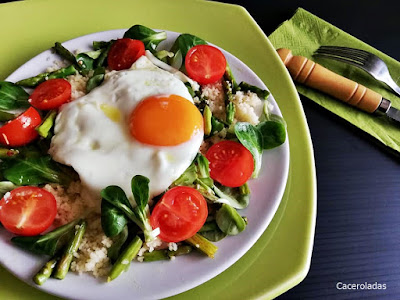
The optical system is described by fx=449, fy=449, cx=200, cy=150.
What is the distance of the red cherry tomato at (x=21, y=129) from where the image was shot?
2.41m

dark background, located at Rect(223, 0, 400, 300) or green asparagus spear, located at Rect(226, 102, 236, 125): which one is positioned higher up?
green asparagus spear, located at Rect(226, 102, 236, 125)

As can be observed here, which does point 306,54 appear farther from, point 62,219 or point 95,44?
point 62,219

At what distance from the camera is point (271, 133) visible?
261 cm

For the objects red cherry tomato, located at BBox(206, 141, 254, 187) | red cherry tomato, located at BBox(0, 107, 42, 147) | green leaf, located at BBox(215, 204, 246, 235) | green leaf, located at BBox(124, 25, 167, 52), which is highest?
green leaf, located at BBox(124, 25, 167, 52)

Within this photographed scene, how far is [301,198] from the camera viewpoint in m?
2.65

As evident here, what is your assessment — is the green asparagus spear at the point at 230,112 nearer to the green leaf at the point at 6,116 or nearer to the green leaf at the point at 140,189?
the green leaf at the point at 140,189

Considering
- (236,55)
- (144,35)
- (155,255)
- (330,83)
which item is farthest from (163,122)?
(330,83)

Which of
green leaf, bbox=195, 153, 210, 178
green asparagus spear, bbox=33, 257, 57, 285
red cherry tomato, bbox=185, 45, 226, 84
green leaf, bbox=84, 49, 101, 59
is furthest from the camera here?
green leaf, bbox=84, 49, 101, 59

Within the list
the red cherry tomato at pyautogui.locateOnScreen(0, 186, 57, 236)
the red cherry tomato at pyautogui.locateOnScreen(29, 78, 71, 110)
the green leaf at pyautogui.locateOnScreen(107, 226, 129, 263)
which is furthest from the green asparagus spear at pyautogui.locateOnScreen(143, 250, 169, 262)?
the red cherry tomato at pyautogui.locateOnScreen(29, 78, 71, 110)

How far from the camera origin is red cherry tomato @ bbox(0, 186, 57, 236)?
2.11 m

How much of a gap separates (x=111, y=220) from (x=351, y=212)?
62.1 inches

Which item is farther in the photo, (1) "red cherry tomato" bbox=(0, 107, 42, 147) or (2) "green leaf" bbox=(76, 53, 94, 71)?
(2) "green leaf" bbox=(76, 53, 94, 71)

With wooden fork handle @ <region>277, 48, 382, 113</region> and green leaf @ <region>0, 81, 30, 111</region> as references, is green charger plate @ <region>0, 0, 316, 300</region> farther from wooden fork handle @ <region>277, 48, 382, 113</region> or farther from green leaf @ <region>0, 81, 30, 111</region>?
green leaf @ <region>0, 81, 30, 111</region>

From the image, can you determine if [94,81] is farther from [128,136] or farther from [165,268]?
[165,268]
